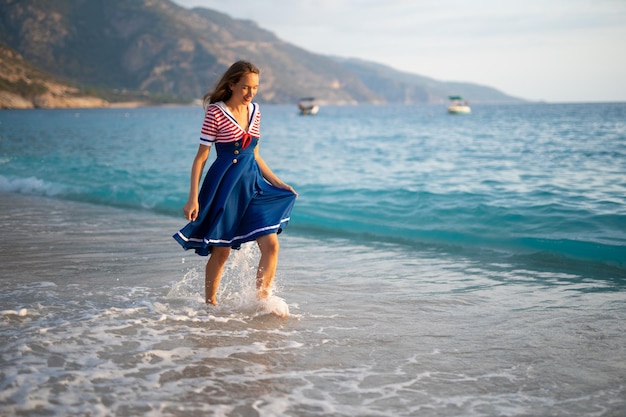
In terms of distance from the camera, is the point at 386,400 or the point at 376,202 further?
the point at 376,202

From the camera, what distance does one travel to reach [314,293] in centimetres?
603

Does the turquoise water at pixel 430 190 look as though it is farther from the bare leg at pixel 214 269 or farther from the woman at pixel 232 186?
the woman at pixel 232 186

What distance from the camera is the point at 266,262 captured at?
16.5ft

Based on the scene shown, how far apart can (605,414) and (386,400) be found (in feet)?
3.90

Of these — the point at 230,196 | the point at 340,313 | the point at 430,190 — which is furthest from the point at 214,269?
the point at 430,190

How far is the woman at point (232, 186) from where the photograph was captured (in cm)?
476

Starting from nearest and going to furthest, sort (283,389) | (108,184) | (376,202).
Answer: (283,389) < (376,202) < (108,184)

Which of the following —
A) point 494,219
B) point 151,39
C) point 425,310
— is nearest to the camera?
point 425,310

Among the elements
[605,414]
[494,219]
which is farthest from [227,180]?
[494,219]

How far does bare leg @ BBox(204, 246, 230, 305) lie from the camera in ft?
16.6

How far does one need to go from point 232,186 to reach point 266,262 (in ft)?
2.33

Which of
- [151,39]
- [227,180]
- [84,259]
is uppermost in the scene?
[151,39]

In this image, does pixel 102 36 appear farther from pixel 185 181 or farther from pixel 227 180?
pixel 227 180

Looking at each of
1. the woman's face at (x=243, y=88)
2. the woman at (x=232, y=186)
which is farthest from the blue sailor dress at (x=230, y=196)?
the woman's face at (x=243, y=88)
